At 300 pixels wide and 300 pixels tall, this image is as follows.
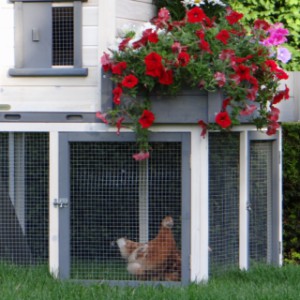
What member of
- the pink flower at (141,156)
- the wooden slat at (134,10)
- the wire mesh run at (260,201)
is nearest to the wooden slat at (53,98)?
the pink flower at (141,156)

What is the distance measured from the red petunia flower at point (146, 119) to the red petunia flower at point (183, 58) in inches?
17.7

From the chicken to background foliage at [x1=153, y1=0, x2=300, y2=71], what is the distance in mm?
3647

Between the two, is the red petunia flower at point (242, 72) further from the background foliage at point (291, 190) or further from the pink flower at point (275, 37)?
the background foliage at point (291, 190)

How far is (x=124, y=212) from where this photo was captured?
7.00 meters

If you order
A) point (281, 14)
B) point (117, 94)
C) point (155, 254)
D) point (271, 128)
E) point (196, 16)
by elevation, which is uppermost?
point (281, 14)

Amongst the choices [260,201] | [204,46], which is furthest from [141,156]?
[260,201]

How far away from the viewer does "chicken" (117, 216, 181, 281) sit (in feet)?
22.8

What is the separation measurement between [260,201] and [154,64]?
1.83m

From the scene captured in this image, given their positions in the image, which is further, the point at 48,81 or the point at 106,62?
the point at 48,81

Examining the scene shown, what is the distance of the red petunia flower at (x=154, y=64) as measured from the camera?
6.57 m

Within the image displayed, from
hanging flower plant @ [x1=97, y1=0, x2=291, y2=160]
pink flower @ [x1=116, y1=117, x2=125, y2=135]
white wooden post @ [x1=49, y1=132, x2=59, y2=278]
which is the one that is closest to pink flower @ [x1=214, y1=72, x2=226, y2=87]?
hanging flower plant @ [x1=97, y1=0, x2=291, y2=160]

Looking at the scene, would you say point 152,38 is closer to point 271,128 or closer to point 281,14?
point 271,128

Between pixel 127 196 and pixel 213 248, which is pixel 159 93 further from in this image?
pixel 213 248

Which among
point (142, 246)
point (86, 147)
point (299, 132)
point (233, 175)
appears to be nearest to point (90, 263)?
point (142, 246)
